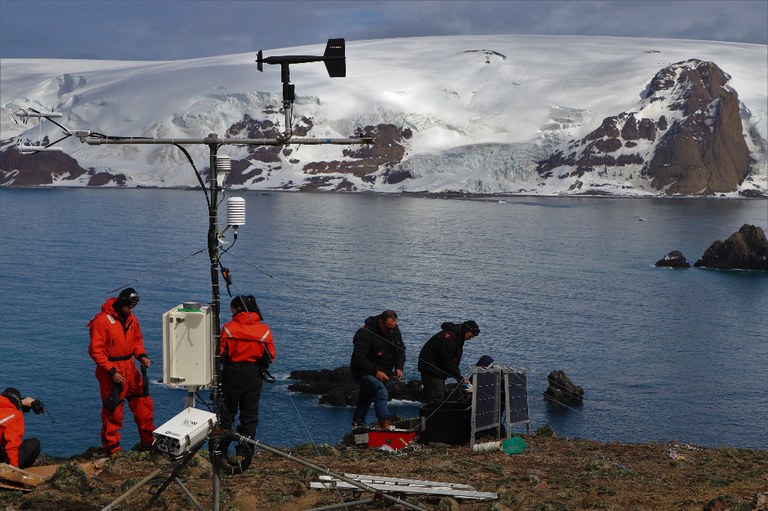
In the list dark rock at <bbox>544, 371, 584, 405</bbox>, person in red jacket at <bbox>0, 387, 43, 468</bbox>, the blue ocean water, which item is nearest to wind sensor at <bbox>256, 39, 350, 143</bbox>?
the blue ocean water

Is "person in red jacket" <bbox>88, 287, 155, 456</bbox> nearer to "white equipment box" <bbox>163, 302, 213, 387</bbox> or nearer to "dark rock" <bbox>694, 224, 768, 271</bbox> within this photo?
"white equipment box" <bbox>163, 302, 213, 387</bbox>

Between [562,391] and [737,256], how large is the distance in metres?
49.2

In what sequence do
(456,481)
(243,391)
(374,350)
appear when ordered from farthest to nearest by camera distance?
(374,350), (456,481), (243,391)

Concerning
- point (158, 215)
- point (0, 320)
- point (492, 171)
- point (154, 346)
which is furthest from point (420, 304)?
point (492, 171)

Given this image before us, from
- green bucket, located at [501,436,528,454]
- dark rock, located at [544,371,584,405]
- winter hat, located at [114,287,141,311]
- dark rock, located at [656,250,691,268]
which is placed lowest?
dark rock, located at [544,371,584,405]

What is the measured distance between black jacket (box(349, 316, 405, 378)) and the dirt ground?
1.09 m

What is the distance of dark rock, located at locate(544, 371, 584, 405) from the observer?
1319 inches

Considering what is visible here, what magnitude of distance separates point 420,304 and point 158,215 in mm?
74362

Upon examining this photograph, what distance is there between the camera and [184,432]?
7.64 metres

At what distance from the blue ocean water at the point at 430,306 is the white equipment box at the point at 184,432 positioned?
3285mm

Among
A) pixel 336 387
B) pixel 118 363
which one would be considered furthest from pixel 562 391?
pixel 118 363

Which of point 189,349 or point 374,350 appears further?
point 374,350

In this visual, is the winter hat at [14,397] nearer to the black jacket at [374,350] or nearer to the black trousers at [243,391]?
the black trousers at [243,391]

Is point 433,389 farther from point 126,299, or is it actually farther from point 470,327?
point 126,299
